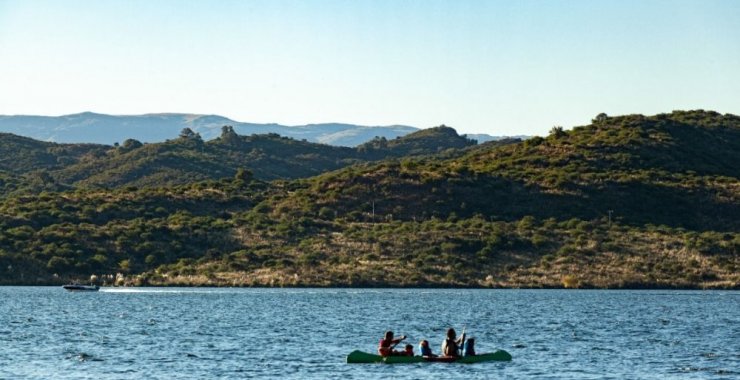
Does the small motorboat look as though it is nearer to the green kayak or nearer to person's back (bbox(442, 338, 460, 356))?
the green kayak

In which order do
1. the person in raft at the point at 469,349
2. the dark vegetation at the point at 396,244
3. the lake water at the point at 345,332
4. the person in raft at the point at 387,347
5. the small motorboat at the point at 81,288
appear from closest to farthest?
the lake water at the point at 345,332, the person in raft at the point at 387,347, the person in raft at the point at 469,349, the small motorboat at the point at 81,288, the dark vegetation at the point at 396,244

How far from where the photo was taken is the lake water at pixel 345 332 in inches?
2539

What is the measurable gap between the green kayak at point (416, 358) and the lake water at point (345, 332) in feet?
1.25

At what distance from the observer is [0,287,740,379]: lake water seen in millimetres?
64500

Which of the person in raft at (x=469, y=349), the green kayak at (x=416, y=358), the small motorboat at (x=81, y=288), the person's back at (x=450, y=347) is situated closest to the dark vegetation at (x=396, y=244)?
the small motorboat at (x=81, y=288)

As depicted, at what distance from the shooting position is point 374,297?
461 feet

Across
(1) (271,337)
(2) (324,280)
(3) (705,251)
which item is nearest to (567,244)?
(3) (705,251)

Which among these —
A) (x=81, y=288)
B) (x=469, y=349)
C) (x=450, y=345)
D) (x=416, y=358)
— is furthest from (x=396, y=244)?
(x=416, y=358)

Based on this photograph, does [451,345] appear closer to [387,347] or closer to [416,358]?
[416,358]

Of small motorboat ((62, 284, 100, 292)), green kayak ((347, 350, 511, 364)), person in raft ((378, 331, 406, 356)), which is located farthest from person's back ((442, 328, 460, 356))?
small motorboat ((62, 284, 100, 292))

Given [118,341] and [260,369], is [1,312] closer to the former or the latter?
[118,341]

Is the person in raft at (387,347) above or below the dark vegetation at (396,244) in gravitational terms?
below

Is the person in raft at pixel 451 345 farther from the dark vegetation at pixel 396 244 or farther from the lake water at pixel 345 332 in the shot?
the dark vegetation at pixel 396 244

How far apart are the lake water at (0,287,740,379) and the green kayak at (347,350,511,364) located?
1.25ft
